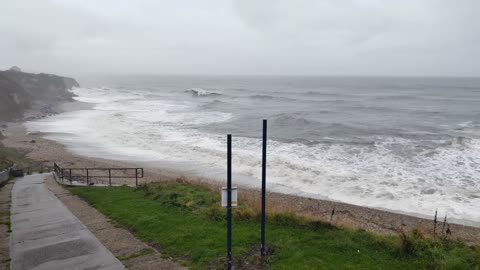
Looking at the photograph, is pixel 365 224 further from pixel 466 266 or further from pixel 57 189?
pixel 57 189

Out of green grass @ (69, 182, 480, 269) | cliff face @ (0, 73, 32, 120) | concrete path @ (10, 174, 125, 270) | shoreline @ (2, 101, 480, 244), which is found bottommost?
shoreline @ (2, 101, 480, 244)

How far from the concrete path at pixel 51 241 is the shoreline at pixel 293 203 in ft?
15.6

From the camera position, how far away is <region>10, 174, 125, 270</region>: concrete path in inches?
327

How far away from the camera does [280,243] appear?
8.68 m

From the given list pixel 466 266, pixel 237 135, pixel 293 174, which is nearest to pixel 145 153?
pixel 237 135

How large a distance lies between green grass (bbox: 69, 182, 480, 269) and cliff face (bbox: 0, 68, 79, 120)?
2057 inches

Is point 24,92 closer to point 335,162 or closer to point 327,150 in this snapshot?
point 327,150

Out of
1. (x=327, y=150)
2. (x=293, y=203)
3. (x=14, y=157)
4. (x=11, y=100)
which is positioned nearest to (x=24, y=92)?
(x=11, y=100)

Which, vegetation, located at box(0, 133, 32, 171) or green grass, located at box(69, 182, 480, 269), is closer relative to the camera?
green grass, located at box(69, 182, 480, 269)

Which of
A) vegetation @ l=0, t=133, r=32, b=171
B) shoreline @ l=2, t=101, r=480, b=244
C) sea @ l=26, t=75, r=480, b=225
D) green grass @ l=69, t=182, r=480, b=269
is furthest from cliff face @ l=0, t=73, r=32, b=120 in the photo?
green grass @ l=69, t=182, r=480, b=269

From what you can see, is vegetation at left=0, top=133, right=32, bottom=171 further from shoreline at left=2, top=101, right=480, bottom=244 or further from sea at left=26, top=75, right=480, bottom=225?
sea at left=26, top=75, right=480, bottom=225

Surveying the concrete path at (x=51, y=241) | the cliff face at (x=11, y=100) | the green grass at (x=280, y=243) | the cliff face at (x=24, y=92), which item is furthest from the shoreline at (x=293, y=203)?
the cliff face at (x=24, y=92)

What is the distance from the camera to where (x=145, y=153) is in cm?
3247

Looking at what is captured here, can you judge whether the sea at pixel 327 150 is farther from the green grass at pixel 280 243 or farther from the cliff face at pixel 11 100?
the green grass at pixel 280 243
